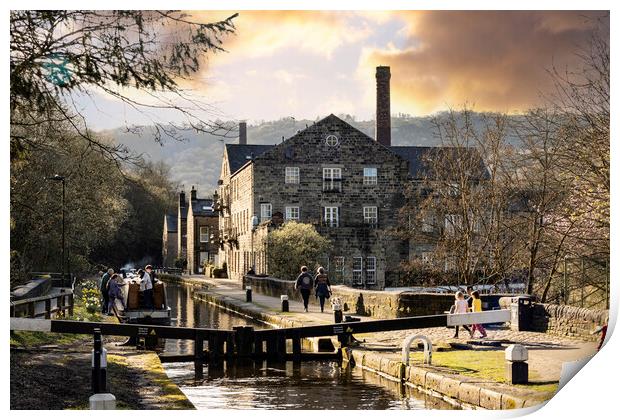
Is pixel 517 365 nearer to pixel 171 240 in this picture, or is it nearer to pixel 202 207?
pixel 202 207

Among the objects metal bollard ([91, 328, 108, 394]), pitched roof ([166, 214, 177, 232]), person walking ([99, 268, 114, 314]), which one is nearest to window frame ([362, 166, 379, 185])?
person walking ([99, 268, 114, 314])

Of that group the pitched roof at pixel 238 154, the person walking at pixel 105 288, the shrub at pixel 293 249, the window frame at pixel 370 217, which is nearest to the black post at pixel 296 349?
the person walking at pixel 105 288

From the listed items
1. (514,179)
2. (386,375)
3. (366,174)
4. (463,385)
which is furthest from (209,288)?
(463,385)

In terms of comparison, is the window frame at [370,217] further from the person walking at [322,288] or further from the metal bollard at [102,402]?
the metal bollard at [102,402]

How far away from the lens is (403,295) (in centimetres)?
2173

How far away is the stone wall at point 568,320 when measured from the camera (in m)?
16.3

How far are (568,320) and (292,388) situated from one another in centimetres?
519

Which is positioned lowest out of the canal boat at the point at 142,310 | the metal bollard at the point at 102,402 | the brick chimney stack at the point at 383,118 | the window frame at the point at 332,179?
the metal bollard at the point at 102,402

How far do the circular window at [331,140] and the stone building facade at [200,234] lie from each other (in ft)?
63.5

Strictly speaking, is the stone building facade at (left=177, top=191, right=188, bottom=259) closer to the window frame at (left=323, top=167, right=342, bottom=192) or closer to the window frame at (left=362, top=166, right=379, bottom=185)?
the window frame at (left=323, top=167, right=342, bottom=192)

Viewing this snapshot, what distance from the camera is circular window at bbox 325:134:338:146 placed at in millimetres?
43219

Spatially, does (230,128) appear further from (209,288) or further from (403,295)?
(209,288)
